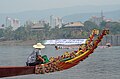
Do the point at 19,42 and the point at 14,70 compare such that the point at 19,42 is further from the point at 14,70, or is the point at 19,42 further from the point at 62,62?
the point at 14,70

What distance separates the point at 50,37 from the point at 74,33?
37.7ft

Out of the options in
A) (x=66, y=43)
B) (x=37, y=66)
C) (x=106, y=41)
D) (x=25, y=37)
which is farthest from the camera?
(x=25, y=37)

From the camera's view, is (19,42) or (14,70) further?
(19,42)

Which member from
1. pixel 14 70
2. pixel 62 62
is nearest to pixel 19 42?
pixel 62 62

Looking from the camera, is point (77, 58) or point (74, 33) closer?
point (77, 58)

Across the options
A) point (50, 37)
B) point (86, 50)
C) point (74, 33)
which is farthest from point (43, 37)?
point (86, 50)

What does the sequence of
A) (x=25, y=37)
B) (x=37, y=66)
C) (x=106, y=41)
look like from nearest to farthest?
1. (x=37, y=66)
2. (x=106, y=41)
3. (x=25, y=37)

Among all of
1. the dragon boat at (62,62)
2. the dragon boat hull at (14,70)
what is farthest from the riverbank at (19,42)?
the dragon boat hull at (14,70)

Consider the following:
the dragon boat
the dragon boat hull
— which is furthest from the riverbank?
the dragon boat hull

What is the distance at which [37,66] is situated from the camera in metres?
19.1

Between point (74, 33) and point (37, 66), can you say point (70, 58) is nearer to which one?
point (37, 66)

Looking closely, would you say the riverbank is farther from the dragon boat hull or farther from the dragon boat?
the dragon boat hull

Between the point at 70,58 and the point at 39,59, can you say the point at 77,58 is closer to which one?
the point at 70,58

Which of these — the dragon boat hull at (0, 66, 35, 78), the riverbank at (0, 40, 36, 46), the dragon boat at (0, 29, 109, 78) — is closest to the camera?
the dragon boat hull at (0, 66, 35, 78)
